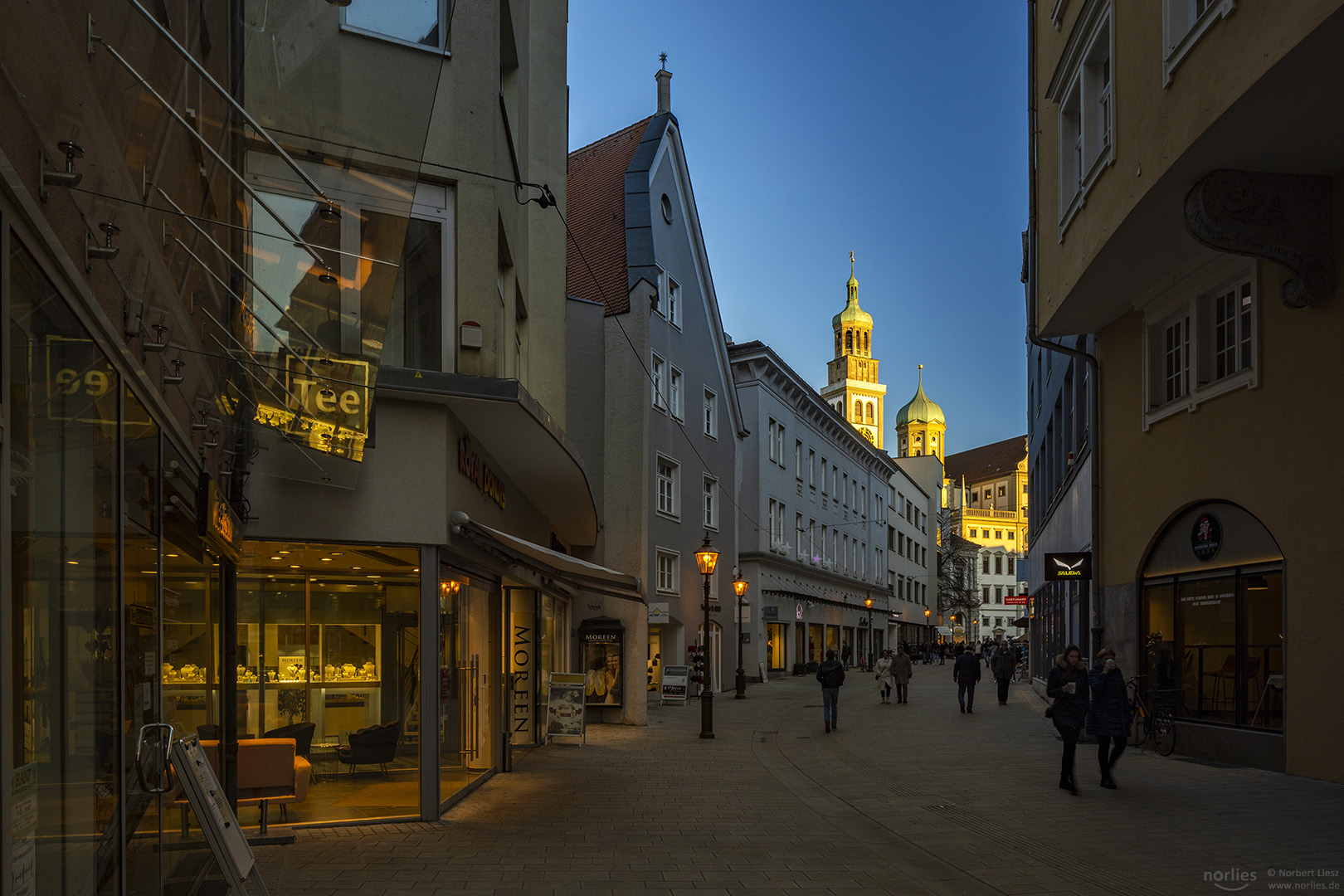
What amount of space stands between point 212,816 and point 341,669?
17.9 ft

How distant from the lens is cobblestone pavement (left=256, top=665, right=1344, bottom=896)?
27.3ft

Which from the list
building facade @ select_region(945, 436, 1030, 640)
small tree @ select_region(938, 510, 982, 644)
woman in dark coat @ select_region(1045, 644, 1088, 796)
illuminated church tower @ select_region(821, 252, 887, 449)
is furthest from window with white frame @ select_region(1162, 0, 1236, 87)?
illuminated church tower @ select_region(821, 252, 887, 449)

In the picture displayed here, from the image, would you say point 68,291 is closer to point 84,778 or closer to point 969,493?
point 84,778

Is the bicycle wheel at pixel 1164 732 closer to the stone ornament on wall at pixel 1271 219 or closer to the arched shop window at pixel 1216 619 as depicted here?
the arched shop window at pixel 1216 619

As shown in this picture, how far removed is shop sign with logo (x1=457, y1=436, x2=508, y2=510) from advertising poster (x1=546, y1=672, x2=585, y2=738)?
16.4ft

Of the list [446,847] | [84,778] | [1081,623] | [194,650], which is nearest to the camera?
[84,778]

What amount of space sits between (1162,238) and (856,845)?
9.12m

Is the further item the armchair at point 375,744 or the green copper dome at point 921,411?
the green copper dome at point 921,411

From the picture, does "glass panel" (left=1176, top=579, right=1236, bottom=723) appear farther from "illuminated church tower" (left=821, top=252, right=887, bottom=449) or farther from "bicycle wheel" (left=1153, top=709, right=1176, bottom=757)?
"illuminated church tower" (left=821, top=252, right=887, bottom=449)

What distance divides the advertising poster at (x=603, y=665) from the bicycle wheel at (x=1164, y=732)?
1068 cm

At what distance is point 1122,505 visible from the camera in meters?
18.2

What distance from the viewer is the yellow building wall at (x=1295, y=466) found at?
12.4 m

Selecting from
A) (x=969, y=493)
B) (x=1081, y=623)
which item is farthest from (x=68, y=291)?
(x=969, y=493)

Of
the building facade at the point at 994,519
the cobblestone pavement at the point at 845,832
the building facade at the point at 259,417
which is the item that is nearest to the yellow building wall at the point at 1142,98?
the cobblestone pavement at the point at 845,832
